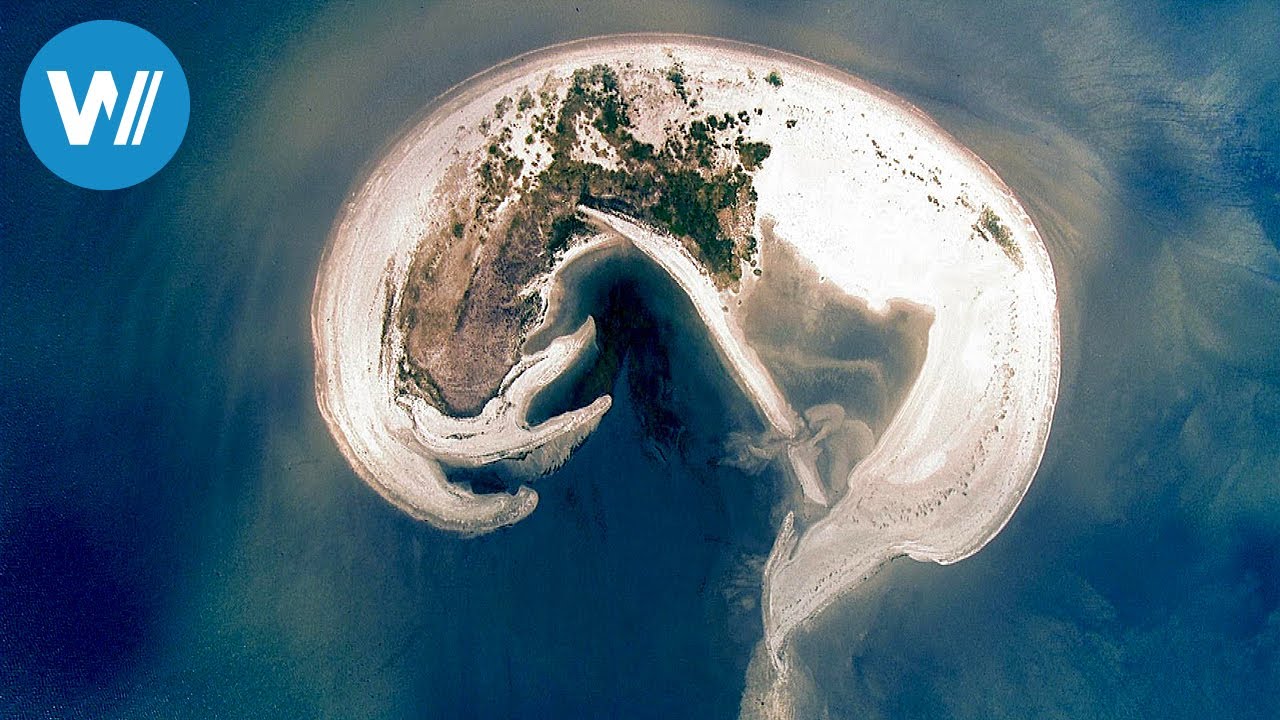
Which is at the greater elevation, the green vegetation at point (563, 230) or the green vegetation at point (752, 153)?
the green vegetation at point (752, 153)

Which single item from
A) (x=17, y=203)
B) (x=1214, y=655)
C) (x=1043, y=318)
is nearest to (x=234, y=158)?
(x=17, y=203)

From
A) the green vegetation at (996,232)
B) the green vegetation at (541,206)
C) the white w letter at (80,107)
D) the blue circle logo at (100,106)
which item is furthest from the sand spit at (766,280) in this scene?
the white w letter at (80,107)

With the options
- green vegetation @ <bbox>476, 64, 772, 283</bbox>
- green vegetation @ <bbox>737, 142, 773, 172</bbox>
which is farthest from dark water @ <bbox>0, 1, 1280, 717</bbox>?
green vegetation @ <bbox>737, 142, 773, 172</bbox>

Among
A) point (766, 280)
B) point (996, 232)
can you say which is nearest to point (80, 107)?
point (766, 280)

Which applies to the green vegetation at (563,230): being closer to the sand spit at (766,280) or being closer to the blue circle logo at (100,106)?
the sand spit at (766,280)

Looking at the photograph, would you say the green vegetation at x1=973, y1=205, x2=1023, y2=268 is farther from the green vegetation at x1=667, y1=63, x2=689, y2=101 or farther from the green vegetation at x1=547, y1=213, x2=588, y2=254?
the green vegetation at x1=547, y1=213, x2=588, y2=254

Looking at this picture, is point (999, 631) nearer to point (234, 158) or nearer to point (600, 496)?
point (600, 496)
